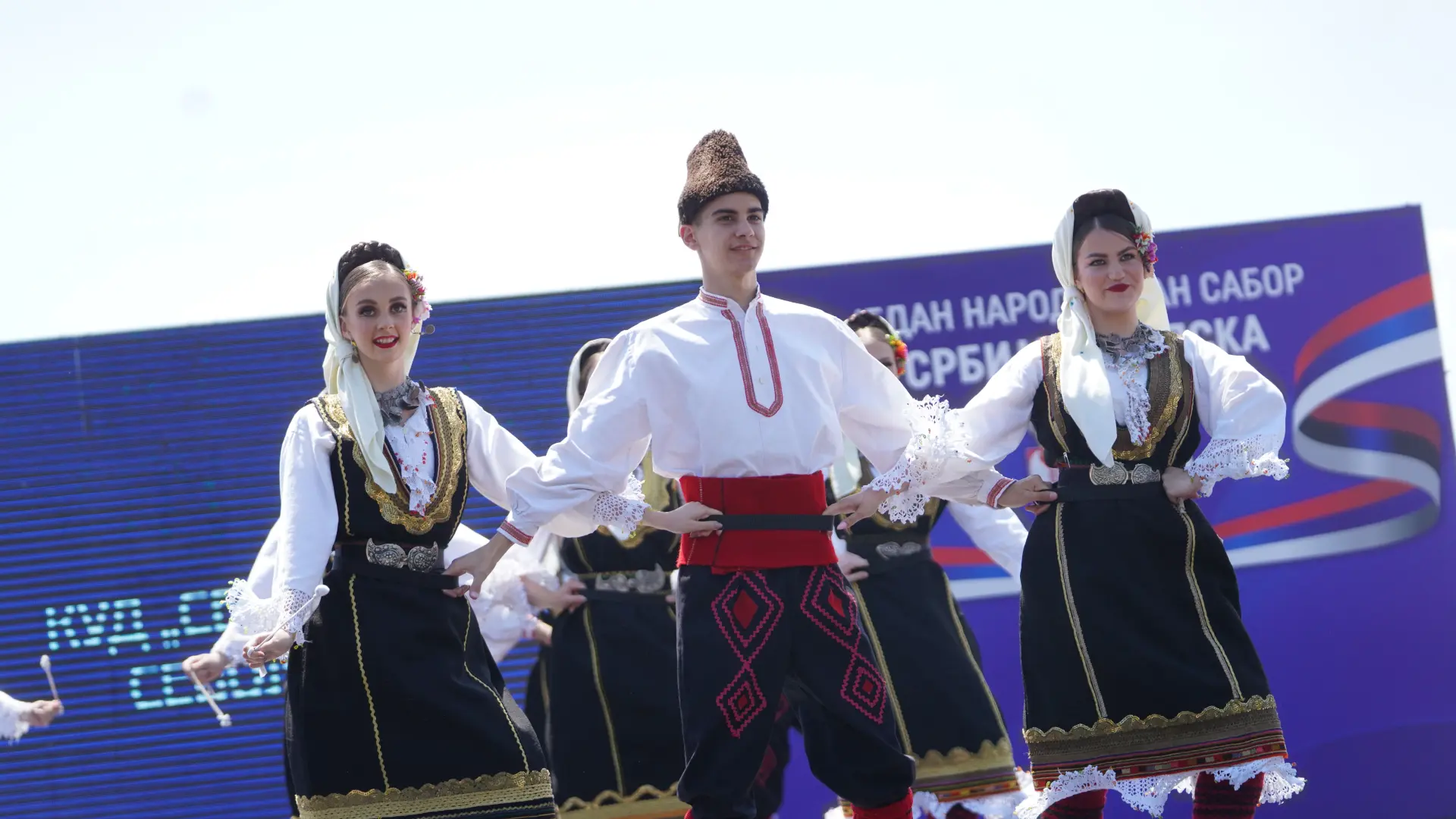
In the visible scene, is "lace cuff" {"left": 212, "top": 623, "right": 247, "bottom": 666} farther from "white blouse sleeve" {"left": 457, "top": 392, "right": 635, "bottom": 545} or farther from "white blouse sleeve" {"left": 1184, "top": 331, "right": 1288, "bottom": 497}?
"white blouse sleeve" {"left": 1184, "top": 331, "right": 1288, "bottom": 497}

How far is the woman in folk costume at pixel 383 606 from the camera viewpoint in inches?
144

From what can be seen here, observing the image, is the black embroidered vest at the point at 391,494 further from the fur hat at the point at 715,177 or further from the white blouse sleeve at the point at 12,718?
the white blouse sleeve at the point at 12,718

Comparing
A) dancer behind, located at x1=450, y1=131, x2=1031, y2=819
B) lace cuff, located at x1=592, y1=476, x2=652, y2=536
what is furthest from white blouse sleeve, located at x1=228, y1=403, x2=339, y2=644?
lace cuff, located at x1=592, y1=476, x2=652, y2=536

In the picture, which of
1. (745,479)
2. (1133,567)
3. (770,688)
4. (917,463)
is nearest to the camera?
(770,688)

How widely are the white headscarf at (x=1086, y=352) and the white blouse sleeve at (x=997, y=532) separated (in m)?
1.38

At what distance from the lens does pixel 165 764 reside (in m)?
6.83

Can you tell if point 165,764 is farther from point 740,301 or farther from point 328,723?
point 740,301

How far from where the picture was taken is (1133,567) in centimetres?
390

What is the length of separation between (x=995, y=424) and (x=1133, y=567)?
1.78 feet

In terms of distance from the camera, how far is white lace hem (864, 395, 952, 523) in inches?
148

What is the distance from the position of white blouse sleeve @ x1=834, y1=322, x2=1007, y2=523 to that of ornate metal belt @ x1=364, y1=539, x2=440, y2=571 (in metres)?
1.14

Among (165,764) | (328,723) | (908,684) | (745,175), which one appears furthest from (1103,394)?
(165,764)

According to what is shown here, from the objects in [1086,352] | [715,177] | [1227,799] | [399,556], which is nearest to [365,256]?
[399,556]

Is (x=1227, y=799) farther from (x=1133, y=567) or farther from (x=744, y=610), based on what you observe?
(x=744, y=610)
